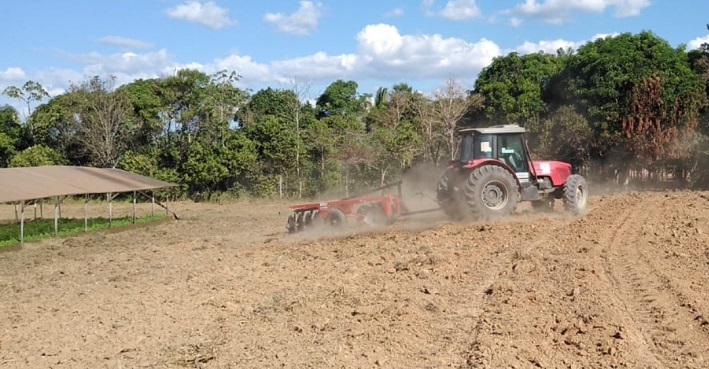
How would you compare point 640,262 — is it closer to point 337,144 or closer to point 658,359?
point 658,359

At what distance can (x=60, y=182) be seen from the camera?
19188 mm

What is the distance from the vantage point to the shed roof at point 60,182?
642 inches

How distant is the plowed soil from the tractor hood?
688 mm

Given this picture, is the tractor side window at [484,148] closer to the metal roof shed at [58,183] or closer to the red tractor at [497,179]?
the red tractor at [497,179]

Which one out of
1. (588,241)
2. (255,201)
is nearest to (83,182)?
(255,201)

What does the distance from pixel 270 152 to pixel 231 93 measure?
6.09 metres

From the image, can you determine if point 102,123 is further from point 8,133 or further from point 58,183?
point 58,183

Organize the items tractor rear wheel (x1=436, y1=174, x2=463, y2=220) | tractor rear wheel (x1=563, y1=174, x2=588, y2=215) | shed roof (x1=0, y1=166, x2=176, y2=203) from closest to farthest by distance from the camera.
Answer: tractor rear wheel (x1=436, y1=174, x2=463, y2=220) < tractor rear wheel (x1=563, y1=174, x2=588, y2=215) < shed roof (x1=0, y1=166, x2=176, y2=203)

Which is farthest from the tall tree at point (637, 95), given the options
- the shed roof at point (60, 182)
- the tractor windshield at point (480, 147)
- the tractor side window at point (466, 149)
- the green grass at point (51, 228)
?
the green grass at point (51, 228)

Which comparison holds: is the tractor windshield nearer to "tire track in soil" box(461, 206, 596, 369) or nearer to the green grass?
"tire track in soil" box(461, 206, 596, 369)

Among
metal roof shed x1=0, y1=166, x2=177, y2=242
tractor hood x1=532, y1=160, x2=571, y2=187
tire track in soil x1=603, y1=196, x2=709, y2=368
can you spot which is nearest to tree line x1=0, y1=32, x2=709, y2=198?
metal roof shed x1=0, y1=166, x2=177, y2=242

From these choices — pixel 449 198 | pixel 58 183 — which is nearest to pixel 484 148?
pixel 449 198

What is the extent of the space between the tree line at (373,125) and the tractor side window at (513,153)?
1460cm

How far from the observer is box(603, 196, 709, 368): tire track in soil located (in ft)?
17.0
